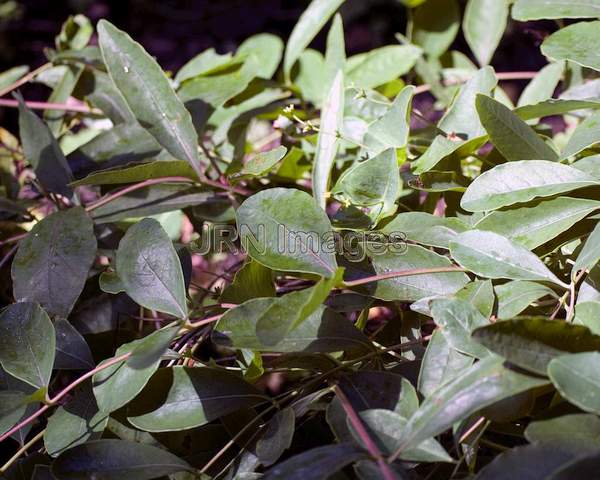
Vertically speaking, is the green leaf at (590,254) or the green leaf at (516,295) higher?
the green leaf at (590,254)

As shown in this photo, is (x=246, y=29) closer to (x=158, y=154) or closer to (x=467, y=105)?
(x=158, y=154)

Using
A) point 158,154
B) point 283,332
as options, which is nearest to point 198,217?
point 158,154

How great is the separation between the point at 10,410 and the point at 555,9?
0.62 meters

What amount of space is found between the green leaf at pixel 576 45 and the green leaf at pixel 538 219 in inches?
6.0

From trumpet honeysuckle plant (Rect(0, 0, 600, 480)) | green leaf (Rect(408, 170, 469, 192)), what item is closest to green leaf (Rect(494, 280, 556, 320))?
trumpet honeysuckle plant (Rect(0, 0, 600, 480))

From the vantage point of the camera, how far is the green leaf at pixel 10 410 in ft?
1.72

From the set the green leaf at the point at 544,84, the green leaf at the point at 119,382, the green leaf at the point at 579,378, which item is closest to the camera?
the green leaf at the point at 579,378

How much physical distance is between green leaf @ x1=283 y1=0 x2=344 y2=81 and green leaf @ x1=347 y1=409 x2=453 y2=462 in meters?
0.59

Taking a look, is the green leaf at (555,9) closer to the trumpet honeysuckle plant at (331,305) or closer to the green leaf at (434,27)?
the trumpet honeysuckle plant at (331,305)

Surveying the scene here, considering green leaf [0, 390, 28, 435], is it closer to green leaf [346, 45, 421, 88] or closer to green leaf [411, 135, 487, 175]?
green leaf [411, 135, 487, 175]

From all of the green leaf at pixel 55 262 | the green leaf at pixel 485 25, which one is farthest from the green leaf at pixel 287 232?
the green leaf at pixel 485 25

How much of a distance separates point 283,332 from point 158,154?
1.37ft

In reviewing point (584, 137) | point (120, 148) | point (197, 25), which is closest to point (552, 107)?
point (584, 137)

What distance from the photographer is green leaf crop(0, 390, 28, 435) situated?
523mm
